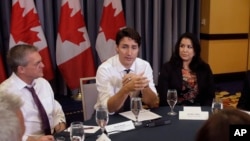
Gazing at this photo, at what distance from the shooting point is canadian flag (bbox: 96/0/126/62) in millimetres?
4457

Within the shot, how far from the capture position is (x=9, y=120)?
3.73ft

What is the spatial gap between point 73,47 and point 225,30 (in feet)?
9.51

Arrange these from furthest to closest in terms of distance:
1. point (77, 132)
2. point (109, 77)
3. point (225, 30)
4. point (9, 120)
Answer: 1. point (225, 30)
2. point (109, 77)
3. point (77, 132)
4. point (9, 120)

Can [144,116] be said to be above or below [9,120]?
below

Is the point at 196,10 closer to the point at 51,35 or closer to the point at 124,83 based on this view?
the point at 51,35

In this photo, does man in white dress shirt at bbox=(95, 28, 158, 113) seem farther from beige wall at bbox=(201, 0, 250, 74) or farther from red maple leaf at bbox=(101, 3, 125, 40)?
beige wall at bbox=(201, 0, 250, 74)

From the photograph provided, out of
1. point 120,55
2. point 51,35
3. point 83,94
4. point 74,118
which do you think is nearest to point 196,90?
point 120,55

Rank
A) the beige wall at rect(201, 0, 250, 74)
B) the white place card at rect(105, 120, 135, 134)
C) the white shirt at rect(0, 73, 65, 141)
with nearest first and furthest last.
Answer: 1. the white place card at rect(105, 120, 135, 134)
2. the white shirt at rect(0, 73, 65, 141)
3. the beige wall at rect(201, 0, 250, 74)

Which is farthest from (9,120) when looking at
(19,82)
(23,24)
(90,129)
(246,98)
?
(23,24)

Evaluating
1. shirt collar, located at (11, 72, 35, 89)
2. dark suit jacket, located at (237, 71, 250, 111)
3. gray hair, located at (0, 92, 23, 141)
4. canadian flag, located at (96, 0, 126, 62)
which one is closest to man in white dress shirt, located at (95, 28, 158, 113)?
shirt collar, located at (11, 72, 35, 89)

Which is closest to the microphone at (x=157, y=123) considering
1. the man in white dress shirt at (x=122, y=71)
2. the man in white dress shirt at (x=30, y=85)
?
the man in white dress shirt at (x=122, y=71)

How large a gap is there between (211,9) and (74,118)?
9.78ft

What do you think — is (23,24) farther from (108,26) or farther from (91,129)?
(91,129)

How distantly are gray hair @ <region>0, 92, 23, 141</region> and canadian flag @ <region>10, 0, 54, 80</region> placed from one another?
2727 millimetres
